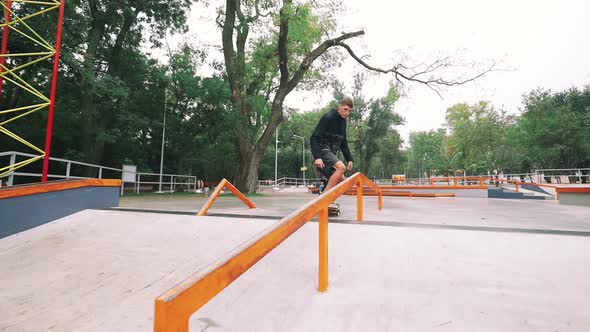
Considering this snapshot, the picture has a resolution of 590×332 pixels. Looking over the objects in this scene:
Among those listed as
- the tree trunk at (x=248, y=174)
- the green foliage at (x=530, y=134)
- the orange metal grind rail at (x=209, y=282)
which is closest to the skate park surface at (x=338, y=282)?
the orange metal grind rail at (x=209, y=282)

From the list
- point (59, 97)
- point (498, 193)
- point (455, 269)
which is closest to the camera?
point (455, 269)

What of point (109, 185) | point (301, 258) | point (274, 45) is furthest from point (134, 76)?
point (301, 258)

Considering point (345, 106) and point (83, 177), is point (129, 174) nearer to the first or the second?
point (83, 177)

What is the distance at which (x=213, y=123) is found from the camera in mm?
17703

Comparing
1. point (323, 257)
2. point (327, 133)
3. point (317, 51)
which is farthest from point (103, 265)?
point (317, 51)

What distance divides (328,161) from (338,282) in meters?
2.03

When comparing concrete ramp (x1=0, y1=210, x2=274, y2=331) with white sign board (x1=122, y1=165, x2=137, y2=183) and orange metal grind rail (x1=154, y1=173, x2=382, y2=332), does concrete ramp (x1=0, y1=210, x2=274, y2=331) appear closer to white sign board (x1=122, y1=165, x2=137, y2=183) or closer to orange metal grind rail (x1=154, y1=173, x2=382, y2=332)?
orange metal grind rail (x1=154, y1=173, x2=382, y2=332)

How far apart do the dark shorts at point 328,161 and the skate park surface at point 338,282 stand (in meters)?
0.93

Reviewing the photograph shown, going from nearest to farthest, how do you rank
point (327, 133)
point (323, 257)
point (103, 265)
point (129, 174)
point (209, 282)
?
point (209, 282), point (323, 257), point (103, 265), point (327, 133), point (129, 174)

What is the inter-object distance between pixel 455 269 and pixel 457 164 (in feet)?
158

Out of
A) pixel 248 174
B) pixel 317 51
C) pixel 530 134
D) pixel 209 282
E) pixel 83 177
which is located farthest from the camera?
pixel 530 134

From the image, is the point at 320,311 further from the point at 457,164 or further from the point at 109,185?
the point at 457,164

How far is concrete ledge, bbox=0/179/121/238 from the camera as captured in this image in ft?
11.6

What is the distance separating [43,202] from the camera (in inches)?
154
